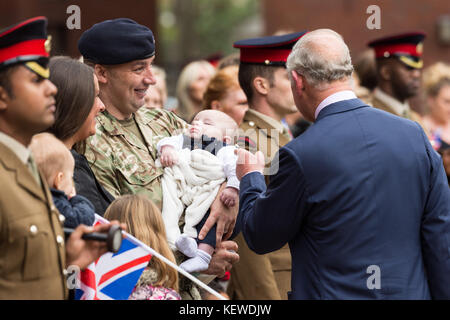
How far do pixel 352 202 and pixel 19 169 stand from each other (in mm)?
1480

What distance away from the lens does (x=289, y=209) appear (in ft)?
11.4

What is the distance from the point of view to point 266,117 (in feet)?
17.5

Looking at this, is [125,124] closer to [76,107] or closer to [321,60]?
[76,107]

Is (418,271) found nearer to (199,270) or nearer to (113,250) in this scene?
(199,270)

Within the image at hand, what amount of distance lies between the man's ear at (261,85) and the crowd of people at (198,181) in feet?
2.27

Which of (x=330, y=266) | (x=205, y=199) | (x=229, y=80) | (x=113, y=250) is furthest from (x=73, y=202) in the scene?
(x=229, y=80)

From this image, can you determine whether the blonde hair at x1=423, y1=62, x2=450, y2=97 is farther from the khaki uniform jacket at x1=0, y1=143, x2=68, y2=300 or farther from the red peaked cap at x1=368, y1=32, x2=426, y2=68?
the khaki uniform jacket at x1=0, y1=143, x2=68, y2=300

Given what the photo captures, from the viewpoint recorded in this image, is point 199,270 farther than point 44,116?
Yes

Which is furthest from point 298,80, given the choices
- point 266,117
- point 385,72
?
point 385,72

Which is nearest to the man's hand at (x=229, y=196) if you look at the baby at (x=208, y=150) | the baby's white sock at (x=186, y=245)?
the baby at (x=208, y=150)

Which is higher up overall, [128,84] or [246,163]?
[128,84]

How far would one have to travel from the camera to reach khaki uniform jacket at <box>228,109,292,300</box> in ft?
17.3

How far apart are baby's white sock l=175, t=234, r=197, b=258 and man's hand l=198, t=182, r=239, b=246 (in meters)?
0.09

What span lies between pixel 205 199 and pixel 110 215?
63 cm
